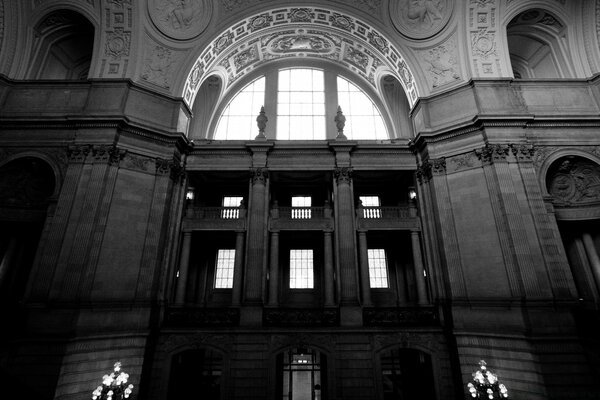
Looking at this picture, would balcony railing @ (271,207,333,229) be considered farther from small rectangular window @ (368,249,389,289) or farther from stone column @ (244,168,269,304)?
small rectangular window @ (368,249,389,289)

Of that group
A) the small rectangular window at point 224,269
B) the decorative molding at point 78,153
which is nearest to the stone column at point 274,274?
the small rectangular window at point 224,269

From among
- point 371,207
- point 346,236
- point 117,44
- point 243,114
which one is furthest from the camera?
point 243,114

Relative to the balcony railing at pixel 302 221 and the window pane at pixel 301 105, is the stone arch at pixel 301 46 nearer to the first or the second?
the window pane at pixel 301 105

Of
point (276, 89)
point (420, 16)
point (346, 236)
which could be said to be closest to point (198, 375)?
point (346, 236)

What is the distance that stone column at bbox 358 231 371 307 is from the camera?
45.4ft

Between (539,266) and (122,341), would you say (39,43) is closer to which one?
(122,341)

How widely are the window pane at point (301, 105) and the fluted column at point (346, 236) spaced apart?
4260 mm

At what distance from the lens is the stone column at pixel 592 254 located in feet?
41.4

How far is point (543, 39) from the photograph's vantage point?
16125 millimetres

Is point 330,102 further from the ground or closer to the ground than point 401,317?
further from the ground

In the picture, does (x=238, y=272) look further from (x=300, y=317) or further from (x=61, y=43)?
(x=61, y=43)

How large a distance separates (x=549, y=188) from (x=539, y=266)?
3.85 m

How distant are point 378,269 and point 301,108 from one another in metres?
10.4

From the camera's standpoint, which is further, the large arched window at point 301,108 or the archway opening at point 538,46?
the large arched window at point 301,108
